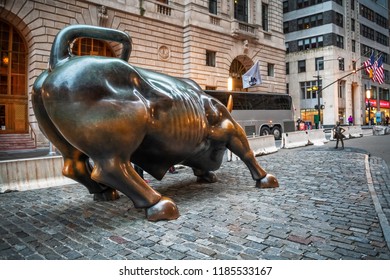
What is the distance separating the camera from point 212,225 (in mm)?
3004

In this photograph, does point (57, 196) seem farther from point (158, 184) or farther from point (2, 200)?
point (158, 184)

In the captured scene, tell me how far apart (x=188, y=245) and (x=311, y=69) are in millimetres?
41285

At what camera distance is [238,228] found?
9.53ft

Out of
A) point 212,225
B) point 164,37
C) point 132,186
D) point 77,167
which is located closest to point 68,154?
point 77,167

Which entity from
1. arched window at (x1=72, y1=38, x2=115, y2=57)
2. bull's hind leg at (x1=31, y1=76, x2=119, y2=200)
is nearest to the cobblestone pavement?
bull's hind leg at (x1=31, y1=76, x2=119, y2=200)

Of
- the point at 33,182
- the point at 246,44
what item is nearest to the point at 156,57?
the point at 246,44

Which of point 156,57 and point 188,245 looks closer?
point 188,245

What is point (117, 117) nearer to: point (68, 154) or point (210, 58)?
point (68, 154)

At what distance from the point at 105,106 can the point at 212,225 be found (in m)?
1.54

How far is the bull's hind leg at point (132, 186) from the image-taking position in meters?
2.85

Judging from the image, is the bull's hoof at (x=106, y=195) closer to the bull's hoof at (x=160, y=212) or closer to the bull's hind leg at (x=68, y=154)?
the bull's hind leg at (x=68, y=154)

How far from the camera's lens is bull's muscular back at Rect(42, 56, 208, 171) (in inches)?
103

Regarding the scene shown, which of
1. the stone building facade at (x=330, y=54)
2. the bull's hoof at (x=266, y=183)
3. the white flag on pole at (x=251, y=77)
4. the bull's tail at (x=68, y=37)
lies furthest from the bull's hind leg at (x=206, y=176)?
the stone building facade at (x=330, y=54)

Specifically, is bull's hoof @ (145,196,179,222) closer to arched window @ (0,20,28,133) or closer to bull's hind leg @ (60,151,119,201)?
bull's hind leg @ (60,151,119,201)
